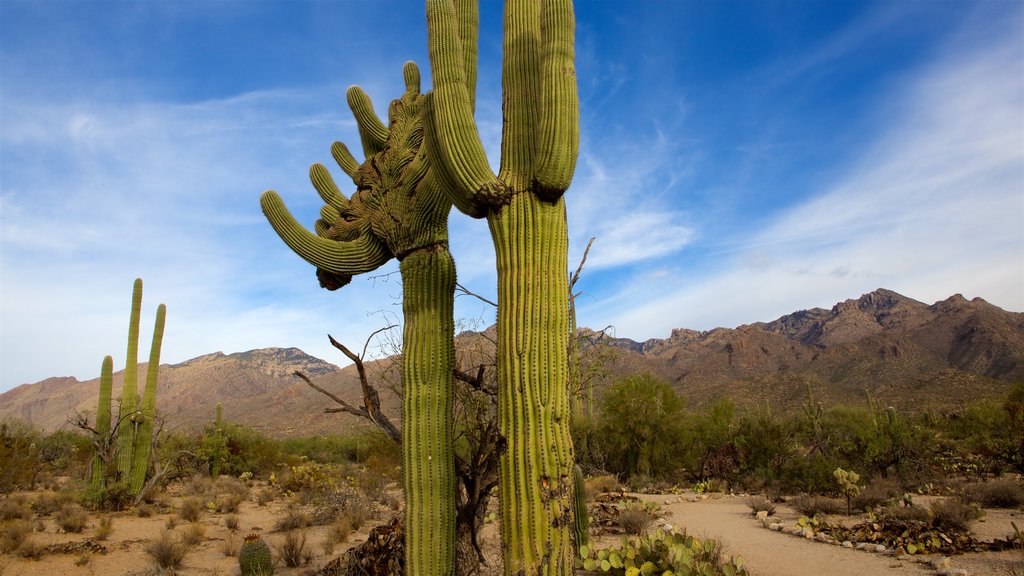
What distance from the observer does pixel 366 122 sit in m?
6.34

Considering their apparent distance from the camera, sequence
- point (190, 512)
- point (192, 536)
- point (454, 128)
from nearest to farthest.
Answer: point (454, 128), point (192, 536), point (190, 512)

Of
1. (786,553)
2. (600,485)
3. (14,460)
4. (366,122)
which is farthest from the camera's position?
(600,485)

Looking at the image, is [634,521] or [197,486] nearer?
[634,521]

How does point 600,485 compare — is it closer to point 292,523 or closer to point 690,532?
point 690,532

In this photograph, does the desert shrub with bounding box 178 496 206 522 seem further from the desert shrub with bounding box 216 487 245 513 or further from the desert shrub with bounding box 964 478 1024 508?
the desert shrub with bounding box 964 478 1024 508

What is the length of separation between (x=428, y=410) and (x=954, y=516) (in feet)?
26.5

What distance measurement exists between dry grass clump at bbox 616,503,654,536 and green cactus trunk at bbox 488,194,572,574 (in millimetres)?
5738

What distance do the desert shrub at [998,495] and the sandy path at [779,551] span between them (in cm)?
316

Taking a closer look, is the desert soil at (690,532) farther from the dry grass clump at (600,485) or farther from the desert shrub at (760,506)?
the dry grass clump at (600,485)

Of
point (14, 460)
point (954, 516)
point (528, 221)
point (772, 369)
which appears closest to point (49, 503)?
point (14, 460)

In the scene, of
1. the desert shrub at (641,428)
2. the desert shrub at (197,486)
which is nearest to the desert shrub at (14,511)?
the desert shrub at (197,486)

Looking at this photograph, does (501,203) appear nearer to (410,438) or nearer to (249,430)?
(410,438)

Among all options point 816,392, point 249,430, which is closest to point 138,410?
point 249,430

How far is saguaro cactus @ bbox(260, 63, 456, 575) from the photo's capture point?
15.4 ft
